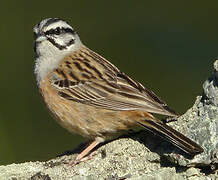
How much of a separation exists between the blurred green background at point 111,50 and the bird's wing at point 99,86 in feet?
5.81

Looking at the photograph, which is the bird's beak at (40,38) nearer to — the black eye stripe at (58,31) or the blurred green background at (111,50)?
→ the black eye stripe at (58,31)

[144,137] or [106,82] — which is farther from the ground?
[106,82]

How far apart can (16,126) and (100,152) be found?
10.7 ft

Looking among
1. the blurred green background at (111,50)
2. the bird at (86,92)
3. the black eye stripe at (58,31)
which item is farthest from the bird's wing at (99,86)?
the blurred green background at (111,50)

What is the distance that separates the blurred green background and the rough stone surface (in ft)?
8.91

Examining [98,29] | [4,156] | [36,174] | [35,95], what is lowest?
[36,174]

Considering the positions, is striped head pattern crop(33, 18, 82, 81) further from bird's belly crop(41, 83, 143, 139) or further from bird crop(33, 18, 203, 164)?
bird's belly crop(41, 83, 143, 139)

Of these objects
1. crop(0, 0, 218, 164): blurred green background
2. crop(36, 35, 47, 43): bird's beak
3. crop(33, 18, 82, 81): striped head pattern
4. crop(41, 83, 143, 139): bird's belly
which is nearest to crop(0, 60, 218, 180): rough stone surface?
crop(41, 83, 143, 139): bird's belly

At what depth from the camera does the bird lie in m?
8.08

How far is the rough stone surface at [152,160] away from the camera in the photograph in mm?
7008

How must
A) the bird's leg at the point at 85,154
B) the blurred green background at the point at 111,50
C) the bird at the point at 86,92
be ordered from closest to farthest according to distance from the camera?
the bird's leg at the point at 85,154, the bird at the point at 86,92, the blurred green background at the point at 111,50

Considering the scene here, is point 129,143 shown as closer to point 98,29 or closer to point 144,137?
point 144,137

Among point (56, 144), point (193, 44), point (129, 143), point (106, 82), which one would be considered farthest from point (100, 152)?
point (193, 44)

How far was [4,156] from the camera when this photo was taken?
34.7 feet
